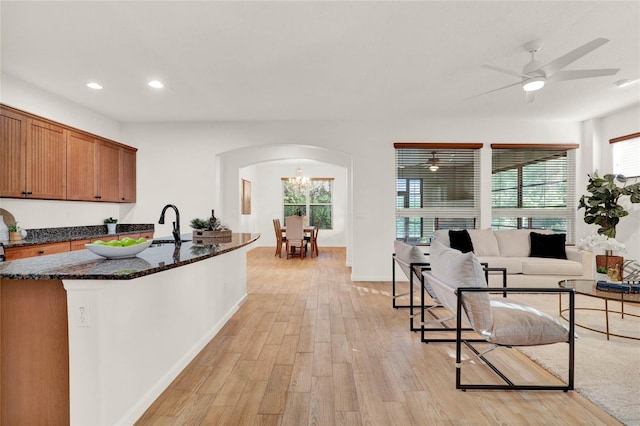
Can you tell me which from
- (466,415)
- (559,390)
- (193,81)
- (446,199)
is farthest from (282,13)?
(446,199)

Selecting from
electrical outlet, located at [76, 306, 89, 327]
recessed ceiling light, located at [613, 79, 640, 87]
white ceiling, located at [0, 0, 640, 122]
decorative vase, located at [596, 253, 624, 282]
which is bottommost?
decorative vase, located at [596, 253, 624, 282]

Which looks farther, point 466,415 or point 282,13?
point 282,13

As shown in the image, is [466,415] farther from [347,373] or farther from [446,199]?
[446,199]

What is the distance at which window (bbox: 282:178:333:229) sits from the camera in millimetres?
10789

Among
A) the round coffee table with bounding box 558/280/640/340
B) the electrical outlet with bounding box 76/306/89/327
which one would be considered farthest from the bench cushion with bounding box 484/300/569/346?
the electrical outlet with bounding box 76/306/89/327

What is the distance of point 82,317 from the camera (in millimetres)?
1608

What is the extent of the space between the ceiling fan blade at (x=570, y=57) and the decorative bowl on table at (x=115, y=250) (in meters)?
3.37

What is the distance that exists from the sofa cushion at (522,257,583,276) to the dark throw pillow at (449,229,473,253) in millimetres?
754

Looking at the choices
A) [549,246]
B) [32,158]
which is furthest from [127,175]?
[549,246]

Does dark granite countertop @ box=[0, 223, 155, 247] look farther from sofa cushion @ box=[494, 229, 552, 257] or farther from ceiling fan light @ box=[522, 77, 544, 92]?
sofa cushion @ box=[494, 229, 552, 257]

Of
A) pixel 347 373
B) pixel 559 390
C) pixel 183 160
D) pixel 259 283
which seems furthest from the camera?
pixel 183 160

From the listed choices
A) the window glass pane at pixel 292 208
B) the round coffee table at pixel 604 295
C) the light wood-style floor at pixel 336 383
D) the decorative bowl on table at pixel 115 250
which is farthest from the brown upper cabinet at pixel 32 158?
the window glass pane at pixel 292 208

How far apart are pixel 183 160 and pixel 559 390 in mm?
5730

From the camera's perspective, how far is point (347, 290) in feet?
16.5
